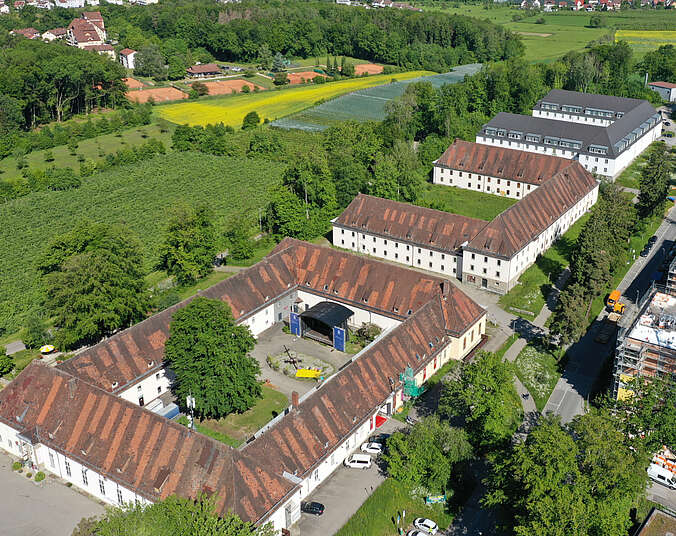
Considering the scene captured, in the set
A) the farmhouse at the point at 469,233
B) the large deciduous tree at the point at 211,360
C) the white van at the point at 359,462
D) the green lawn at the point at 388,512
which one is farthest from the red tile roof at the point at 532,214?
the green lawn at the point at 388,512

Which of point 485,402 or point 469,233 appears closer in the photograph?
point 485,402

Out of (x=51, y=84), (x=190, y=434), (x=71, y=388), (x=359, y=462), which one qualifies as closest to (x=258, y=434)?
(x=190, y=434)

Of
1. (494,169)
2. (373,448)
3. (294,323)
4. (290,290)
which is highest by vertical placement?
(494,169)

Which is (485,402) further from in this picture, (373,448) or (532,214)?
(532,214)

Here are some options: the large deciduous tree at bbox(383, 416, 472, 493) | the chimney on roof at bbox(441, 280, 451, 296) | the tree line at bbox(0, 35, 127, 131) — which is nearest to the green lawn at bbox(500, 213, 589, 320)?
the chimney on roof at bbox(441, 280, 451, 296)

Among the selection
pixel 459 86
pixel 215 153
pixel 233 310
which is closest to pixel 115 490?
pixel 233 310

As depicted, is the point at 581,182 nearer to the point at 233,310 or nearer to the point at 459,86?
the point at 459,86
